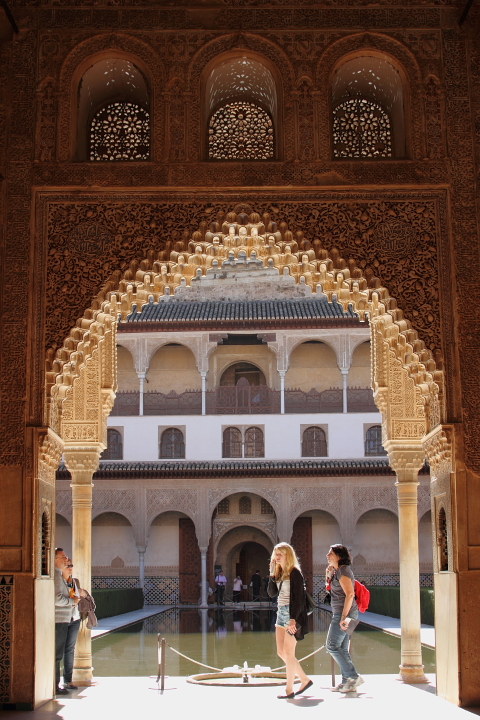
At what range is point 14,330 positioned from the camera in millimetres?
6094

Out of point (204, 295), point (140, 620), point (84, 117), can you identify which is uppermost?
point (204, 295)

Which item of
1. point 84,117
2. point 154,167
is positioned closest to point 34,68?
point 84,117

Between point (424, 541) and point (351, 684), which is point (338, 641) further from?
point (424, 541)

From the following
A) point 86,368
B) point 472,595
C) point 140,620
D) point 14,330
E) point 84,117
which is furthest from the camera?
point 140,620

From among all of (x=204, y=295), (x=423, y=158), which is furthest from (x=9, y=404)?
(x=204, y=295)

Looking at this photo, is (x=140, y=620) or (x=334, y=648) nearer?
(x=334, y=648)

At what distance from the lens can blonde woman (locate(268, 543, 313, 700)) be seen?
584 centimetres

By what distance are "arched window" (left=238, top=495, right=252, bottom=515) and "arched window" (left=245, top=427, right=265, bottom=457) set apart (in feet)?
3.96

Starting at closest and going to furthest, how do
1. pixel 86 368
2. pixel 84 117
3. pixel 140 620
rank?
pixel 84 117
pixel 86 368
pixel 140 620

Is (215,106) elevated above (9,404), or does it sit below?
above

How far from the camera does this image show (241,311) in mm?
25375

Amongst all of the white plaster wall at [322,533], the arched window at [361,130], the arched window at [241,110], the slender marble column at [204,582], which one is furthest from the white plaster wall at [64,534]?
the arched window at [361,130]

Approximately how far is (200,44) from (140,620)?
47.2 ft

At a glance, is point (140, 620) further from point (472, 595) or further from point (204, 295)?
point (472, 595)
